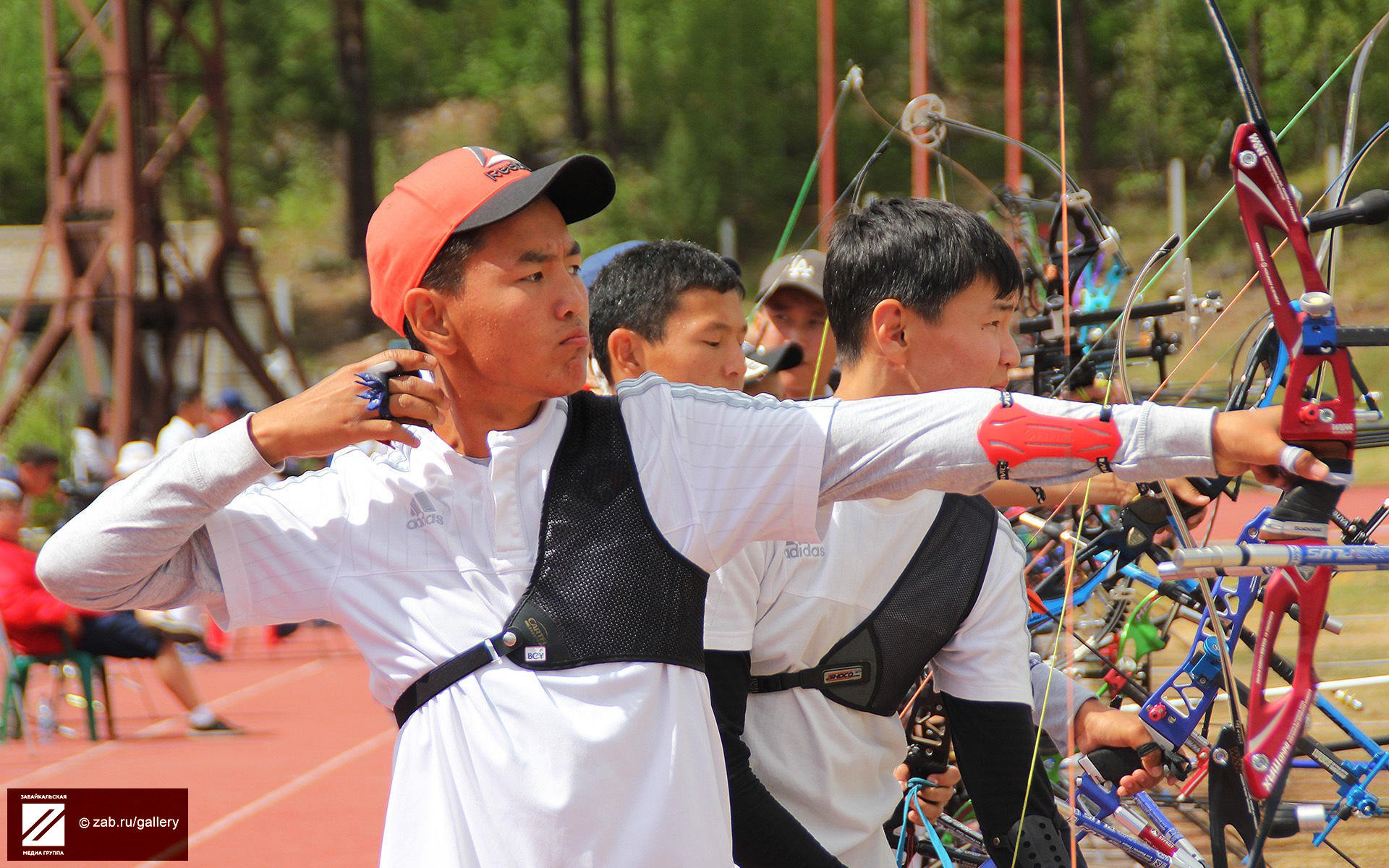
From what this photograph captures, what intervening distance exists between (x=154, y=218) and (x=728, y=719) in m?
12.6

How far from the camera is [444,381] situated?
5.20 feet

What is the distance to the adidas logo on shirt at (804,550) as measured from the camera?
1844 millimetres

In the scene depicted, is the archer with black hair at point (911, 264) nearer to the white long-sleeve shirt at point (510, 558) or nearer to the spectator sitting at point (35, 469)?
the white long-sleeve shirt at point (510, 558)

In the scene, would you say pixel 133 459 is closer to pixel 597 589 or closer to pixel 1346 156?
pixel 597 589

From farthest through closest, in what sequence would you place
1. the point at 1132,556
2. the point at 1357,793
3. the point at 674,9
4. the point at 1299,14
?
the point at 674,9 → the point at 1299,14 → the point at 1132,556 → the point at 1357,793

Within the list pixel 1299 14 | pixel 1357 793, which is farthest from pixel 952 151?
pixel 1357 793

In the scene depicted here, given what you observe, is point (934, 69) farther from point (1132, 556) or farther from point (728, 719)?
point (728, 719)

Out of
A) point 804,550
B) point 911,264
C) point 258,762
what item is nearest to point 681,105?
point 258,762

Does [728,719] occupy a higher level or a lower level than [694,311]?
lower

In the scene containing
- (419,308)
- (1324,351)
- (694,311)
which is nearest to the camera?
(1324,351)

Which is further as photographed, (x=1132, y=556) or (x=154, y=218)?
(x=154, y=218)

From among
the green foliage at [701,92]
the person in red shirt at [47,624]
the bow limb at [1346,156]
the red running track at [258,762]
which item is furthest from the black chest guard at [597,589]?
the green foliage at [701,92]

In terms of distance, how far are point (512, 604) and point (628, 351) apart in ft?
3.86

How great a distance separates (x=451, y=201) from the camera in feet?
4.99
